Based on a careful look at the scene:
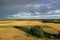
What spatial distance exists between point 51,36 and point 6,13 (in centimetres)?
38

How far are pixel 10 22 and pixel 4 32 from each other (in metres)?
0.09

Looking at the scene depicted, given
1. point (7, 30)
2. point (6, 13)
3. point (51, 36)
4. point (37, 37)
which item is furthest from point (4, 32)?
point (51, 36)

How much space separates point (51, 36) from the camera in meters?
0.97

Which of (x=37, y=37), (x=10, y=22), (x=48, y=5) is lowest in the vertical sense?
(x=37, y=37)

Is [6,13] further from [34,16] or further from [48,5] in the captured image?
[48,5]

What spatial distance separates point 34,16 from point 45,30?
0.43 feet

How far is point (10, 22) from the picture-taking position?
37.9 inches

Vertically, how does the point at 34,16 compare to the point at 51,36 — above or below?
above

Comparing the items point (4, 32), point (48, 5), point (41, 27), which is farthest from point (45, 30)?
point (4, 32)

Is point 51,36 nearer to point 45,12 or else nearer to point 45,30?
point 45,30

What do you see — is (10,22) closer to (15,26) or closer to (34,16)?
(15,26)

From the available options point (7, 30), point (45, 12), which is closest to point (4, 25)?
point (7, 30)

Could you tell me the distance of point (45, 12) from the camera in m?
1.01

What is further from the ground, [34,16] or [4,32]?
[34,16]
